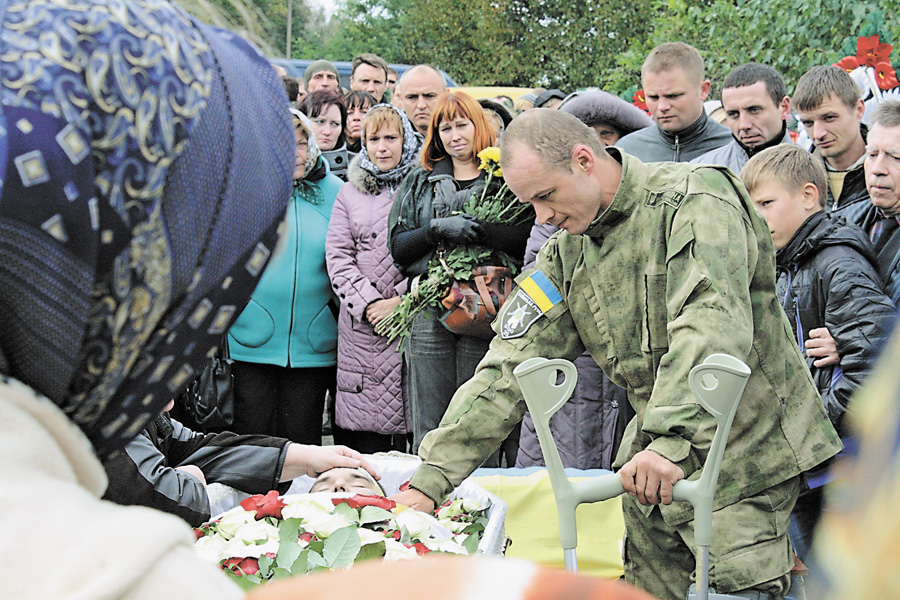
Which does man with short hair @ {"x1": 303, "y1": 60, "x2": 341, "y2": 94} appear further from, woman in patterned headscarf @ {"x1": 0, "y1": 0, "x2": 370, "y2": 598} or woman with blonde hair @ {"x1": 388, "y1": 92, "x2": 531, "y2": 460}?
woman in patterned headscarf @ {"x1": 0, "y1": 0, "x2": 370, "y2": 598}

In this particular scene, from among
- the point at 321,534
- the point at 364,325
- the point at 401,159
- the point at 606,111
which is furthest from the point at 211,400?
the point at 606,111

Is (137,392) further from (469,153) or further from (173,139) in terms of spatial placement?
(469,153)

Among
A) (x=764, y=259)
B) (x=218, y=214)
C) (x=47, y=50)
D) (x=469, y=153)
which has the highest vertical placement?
(x=47, y=50)

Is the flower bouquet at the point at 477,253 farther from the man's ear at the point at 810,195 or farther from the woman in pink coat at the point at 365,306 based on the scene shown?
the man's ear at the point at 810,195

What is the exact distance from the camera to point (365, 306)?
13.7 ft

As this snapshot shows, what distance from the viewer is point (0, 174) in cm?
58

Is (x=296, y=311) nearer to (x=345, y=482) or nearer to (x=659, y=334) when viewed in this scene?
(x=345, y=482)

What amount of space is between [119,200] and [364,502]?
1.66 m

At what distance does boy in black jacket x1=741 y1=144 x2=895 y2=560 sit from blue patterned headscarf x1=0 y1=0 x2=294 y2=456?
245cm

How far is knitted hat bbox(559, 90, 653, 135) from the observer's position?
4.41 m

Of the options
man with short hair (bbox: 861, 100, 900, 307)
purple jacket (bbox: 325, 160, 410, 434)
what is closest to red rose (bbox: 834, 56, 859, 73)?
man with short hair (bbox: 861, 100, 900, 307)

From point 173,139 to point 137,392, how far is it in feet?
0.65

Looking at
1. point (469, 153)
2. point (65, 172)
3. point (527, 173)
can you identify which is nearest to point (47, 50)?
point (65, 172)

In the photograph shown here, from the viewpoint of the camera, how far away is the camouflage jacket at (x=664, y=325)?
224 centimetres
